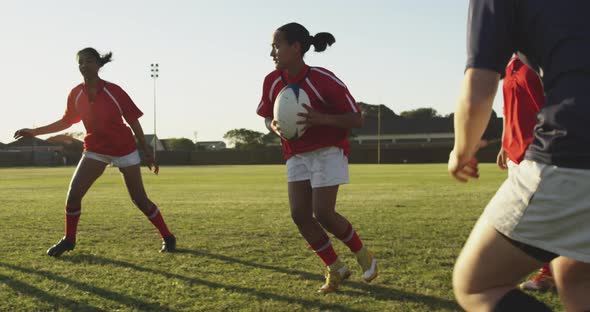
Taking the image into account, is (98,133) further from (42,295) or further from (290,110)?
(290,110)

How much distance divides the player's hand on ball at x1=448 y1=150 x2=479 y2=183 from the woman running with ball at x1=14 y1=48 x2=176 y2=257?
16.5 feet

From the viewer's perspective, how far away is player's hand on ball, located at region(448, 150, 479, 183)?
2.14 meters

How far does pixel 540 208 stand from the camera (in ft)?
6.22

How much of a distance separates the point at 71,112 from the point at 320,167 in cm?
352

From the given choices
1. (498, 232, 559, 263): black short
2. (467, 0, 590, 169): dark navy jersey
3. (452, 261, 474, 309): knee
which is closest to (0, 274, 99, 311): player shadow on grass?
(452, 261, 474, 309): knee

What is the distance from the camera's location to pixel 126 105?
6.80 metres

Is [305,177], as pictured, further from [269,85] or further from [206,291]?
[206,291]

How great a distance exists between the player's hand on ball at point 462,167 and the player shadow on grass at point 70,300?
266 cm

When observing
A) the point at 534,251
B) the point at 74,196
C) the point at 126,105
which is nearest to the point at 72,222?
the point at 74,196

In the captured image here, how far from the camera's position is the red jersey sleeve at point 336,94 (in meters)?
4.80

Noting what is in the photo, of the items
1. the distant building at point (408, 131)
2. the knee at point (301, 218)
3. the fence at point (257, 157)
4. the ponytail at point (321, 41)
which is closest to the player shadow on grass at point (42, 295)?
the knee at point (301, 218)

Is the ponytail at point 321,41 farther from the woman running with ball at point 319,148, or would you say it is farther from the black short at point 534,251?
the black short at point 534,251

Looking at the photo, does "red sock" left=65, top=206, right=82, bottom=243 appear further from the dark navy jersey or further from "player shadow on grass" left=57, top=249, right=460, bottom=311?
the dark navy jersey

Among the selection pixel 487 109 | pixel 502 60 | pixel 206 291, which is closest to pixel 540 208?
pixel 487 109
